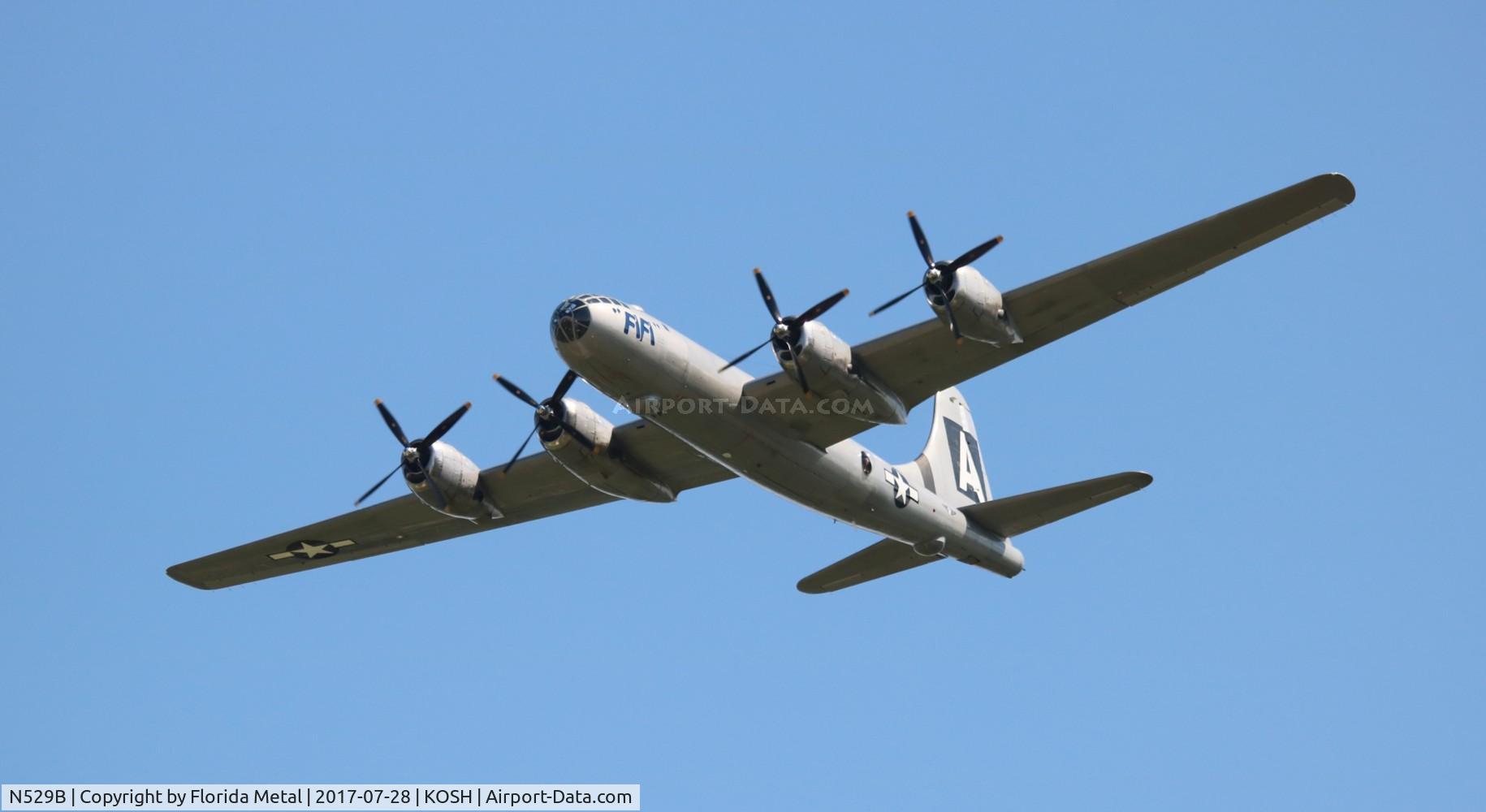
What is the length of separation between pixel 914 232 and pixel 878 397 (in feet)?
10.8

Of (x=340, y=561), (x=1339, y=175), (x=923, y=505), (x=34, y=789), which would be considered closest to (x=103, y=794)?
(x=34, y=789)

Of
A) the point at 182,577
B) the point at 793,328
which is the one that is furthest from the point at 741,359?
the point at 182,577

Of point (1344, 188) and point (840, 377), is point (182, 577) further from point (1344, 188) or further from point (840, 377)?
point (1344, 188)

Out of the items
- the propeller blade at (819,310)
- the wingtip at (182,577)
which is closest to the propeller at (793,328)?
the propeller blade at (819,310)

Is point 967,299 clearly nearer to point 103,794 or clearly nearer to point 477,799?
point 477,799

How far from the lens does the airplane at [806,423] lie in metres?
27.0

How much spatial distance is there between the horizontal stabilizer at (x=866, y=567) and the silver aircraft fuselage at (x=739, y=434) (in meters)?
1.18

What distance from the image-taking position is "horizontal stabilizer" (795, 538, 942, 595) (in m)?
34.7

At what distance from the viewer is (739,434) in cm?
2905

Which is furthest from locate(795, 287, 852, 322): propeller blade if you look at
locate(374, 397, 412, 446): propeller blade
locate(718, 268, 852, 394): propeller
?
locate(374, 397, 412, 446): propeller blade

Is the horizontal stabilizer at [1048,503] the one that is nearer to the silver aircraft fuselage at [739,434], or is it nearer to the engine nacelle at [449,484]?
the silver aircraft fuselage at [739,434]

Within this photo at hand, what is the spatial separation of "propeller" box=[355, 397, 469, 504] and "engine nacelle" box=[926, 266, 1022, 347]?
11073 millimetres

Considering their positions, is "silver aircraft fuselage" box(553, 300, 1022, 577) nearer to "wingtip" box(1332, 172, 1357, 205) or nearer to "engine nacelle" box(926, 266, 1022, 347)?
"engine nacelle" box(926, 266, 1022, 347)

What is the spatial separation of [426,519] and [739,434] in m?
9.74
